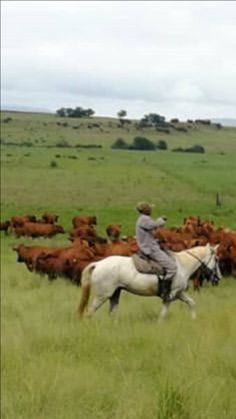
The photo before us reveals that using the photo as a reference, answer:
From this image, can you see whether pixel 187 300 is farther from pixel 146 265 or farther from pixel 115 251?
pixel 115 251

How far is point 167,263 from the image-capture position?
43.7 ft

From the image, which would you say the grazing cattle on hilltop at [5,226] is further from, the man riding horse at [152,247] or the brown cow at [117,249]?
the man riding horse at [152,247]

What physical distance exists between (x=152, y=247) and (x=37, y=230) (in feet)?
64.2

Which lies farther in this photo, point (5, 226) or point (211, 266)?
point (5, 226)

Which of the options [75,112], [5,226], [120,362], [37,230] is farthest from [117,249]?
[75,112]

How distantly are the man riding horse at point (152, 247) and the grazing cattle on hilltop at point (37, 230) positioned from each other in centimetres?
1790

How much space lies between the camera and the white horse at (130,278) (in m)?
13.9

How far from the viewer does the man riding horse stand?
11305 mm

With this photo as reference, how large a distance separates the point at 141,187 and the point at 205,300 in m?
26.6

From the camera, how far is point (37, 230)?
32.0m

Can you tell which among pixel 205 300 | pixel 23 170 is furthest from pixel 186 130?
pixel 205 300

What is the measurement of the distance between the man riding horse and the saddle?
66 mm

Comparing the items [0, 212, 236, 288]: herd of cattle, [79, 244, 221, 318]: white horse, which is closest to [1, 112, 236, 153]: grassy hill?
[0, 212, 236, 288]: herd of cattle

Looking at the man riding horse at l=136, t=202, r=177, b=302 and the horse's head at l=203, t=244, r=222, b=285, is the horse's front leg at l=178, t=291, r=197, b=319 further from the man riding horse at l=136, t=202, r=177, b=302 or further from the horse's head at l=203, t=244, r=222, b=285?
the horse's head at l=203, t=244, r=222, b=285
